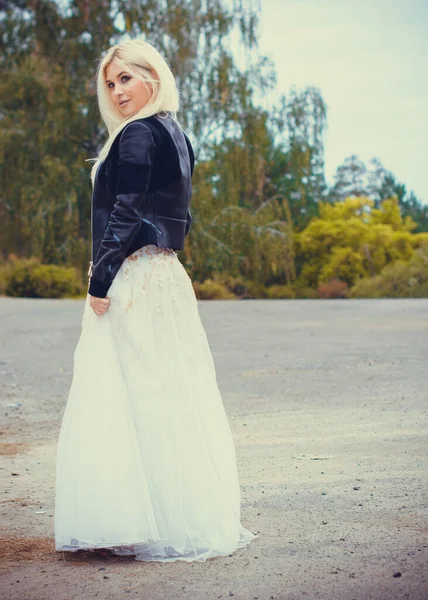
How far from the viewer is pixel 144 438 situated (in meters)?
3.47

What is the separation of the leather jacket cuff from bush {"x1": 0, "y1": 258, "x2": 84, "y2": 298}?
23223 millimetres

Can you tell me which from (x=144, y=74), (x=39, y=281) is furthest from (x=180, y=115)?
(x=144, y=74)

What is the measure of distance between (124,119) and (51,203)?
24.0m

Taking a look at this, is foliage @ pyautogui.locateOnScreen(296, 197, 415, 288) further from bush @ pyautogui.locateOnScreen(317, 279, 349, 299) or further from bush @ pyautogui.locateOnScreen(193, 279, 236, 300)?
bush @ pyautogui.locateOnScreen(193, 279, 236, 300)

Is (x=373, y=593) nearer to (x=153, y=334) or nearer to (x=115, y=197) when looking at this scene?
(x=153, y=334)

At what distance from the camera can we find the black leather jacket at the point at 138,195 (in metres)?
3.43

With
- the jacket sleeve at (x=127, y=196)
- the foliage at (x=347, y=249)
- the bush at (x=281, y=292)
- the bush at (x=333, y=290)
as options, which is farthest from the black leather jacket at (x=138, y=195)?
the foliage at (x=347, y=249)

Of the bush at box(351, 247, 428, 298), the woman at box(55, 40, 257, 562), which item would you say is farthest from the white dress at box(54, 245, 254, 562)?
the bush at box(351, 247, 428, 298)

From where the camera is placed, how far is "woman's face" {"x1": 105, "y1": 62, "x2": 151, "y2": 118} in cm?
357

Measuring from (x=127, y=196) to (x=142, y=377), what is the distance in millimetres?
683

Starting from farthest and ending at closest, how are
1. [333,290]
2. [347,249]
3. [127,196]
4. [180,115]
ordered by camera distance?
[347,249] < [333,290] < [180,115] < [127,196]

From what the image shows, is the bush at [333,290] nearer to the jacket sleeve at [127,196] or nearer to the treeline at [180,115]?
the treeline at [180,115]

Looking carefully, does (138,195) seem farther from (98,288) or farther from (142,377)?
(142,377)

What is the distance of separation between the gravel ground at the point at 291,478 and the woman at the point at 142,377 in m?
0.16
